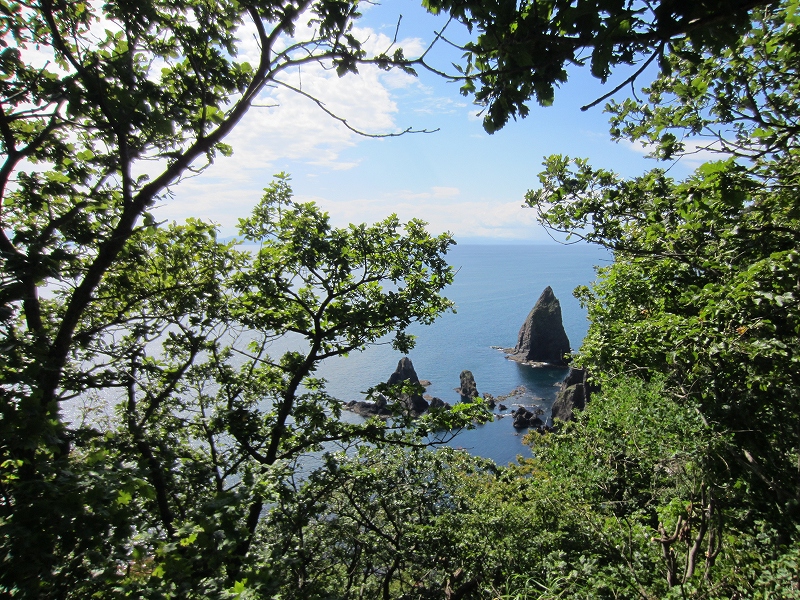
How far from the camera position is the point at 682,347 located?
20.6 feet

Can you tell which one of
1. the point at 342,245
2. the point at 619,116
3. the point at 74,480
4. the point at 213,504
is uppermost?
the point at 619,116

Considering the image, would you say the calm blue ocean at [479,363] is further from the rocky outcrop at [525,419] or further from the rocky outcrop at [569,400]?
the rocky outcrop at [569,400]

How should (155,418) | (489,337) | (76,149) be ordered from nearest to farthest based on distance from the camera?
Result: (76,149), (155,418), (489,337)

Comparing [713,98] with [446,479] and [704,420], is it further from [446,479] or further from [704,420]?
[446,479]

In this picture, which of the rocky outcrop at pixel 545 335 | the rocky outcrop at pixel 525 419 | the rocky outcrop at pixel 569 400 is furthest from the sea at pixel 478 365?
the rocky outcrop at pixel 569 400

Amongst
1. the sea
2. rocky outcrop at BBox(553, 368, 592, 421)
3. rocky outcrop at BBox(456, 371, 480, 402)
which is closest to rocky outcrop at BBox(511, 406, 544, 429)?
the sea

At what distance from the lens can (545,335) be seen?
7638 cm

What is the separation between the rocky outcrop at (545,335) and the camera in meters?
76.1

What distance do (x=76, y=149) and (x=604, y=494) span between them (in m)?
12.5

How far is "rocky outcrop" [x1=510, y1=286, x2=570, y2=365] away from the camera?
76062 millimetres

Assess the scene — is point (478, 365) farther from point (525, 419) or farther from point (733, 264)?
point (733, 264)

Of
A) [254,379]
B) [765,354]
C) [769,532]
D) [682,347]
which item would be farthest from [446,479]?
[765,354]

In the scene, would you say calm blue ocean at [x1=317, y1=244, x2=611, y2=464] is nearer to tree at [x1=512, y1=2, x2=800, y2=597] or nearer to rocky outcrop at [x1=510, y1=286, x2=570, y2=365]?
rocky outcrop at [x1=510, y1=286, x2=570, y2=365]

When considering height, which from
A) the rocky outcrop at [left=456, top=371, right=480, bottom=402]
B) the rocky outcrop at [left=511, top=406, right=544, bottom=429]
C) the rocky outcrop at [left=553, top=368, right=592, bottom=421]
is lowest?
the rocky outcrop at [left=511, top=406, right=544, bottom=429]
